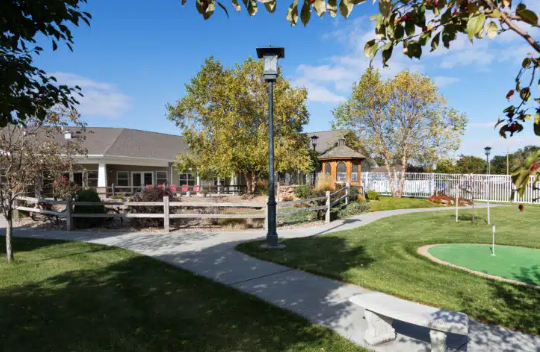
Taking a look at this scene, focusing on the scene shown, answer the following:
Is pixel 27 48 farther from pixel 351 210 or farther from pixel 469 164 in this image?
pixel 469 164

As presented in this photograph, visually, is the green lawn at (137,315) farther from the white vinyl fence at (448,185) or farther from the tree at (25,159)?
the white vinyl fence at (448,185)

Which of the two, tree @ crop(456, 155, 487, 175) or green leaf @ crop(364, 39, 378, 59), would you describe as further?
tree @ crop(456, 155, 487, 175)

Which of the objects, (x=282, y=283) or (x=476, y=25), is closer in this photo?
(x=476, y=25)

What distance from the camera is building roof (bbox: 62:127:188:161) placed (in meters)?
24.1

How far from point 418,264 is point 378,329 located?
385 centimetres

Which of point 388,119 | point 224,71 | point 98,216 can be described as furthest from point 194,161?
point 388,119

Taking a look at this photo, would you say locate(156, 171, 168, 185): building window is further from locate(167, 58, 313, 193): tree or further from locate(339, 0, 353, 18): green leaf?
locate(339, 0, 353, 18): green leaf

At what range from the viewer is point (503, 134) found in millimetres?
2025

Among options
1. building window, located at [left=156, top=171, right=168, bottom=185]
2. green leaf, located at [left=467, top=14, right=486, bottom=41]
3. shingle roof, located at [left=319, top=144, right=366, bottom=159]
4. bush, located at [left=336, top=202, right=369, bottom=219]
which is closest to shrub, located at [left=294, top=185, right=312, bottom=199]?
bush, located at [left=336, top=202, right=369, bottom=219]

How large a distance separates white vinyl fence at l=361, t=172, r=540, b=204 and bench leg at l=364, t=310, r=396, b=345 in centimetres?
2197

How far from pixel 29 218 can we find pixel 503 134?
17298 millimetres

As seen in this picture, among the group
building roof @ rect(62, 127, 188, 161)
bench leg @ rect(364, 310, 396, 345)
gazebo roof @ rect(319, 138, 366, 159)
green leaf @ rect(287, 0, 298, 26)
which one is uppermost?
building roof @ rect(62, 127, 188, 161)

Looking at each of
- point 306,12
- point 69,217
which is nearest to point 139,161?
point 69,217

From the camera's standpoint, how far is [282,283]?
6.12 metres
